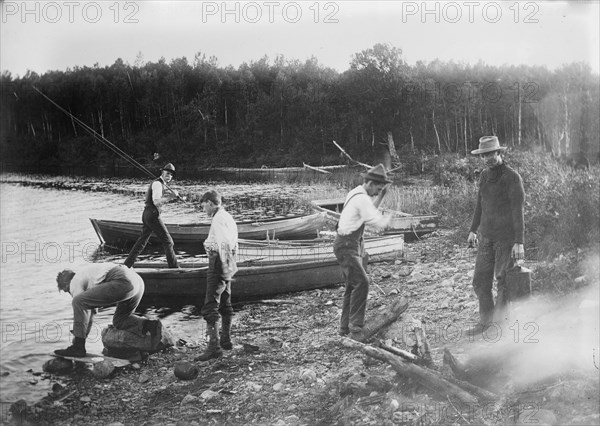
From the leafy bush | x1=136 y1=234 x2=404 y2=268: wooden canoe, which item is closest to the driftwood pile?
the leafy bush

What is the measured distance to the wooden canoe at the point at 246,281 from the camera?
879 cm

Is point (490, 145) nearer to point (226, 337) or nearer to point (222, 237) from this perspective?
point (222, 237)

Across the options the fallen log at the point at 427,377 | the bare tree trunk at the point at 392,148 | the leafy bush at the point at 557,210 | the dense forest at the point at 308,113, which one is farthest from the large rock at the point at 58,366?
the bare tree trunk at the point at 392,148

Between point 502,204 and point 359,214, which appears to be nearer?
point 502,204

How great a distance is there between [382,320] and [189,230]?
9.30 m

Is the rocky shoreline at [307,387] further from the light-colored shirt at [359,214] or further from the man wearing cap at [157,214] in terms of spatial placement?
the man wearing cap at [157,214]

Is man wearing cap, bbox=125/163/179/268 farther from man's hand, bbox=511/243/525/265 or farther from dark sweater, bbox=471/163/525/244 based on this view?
man's hand, bbox=511/243/525/265

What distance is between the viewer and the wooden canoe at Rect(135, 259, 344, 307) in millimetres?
8789

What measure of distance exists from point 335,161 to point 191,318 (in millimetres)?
19556

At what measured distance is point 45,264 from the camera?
1249 cm

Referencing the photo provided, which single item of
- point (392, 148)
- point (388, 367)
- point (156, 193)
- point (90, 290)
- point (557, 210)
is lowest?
point (388, 367)

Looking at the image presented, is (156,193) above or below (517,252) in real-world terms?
above

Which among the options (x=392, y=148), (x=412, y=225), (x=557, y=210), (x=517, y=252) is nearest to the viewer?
(x=517, y=252)

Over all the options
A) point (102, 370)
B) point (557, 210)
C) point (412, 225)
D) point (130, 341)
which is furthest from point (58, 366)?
point (412, 225)
